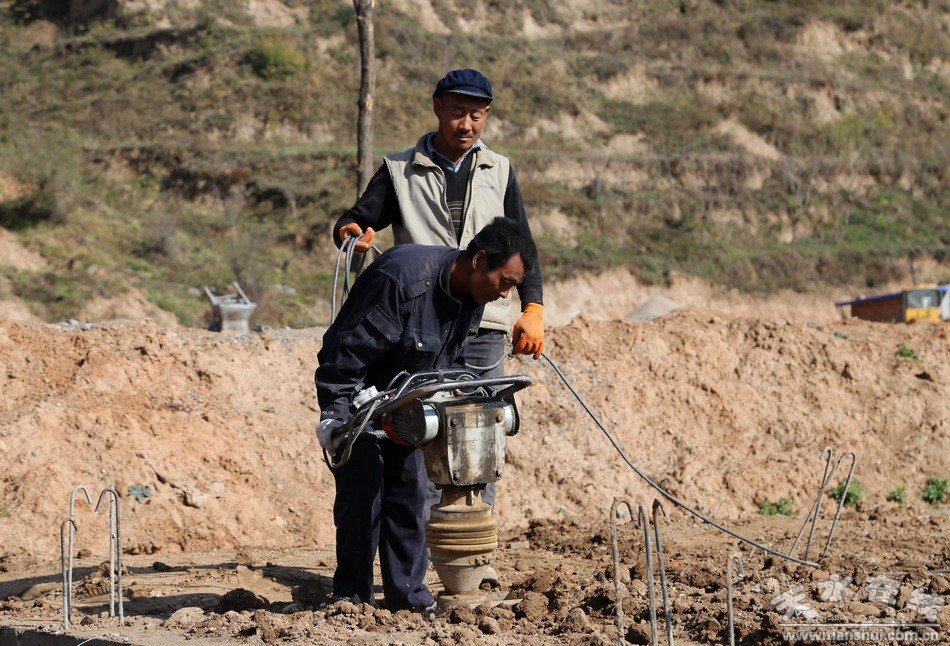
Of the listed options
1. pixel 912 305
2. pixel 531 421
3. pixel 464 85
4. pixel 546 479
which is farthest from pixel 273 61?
pixel 464 85

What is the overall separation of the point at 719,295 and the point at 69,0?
68.2ft

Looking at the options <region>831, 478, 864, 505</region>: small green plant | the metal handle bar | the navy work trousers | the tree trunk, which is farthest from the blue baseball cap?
the tree trunk

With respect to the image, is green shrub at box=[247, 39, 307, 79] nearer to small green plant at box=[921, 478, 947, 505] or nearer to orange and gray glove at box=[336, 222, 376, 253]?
small green plant at box=[921, 478, 947, 505]

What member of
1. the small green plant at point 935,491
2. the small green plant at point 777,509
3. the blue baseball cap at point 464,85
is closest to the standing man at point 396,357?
the blue baseball cap at point 464,85

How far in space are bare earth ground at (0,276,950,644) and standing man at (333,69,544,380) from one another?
121 centimetres

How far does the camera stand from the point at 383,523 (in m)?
4.75

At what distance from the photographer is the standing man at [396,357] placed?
172 inches

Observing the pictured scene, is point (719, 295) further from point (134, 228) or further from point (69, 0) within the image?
point (69, 0)

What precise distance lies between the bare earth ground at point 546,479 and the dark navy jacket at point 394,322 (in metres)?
0.88

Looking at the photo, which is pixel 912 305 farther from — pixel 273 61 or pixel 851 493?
pixel 273 61

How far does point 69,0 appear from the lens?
110 feet

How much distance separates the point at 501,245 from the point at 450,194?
1.11 meters

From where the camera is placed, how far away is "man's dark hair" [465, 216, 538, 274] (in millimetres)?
4320

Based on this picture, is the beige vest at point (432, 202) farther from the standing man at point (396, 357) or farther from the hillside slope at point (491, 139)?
the hillside slope at point (491, 139)
